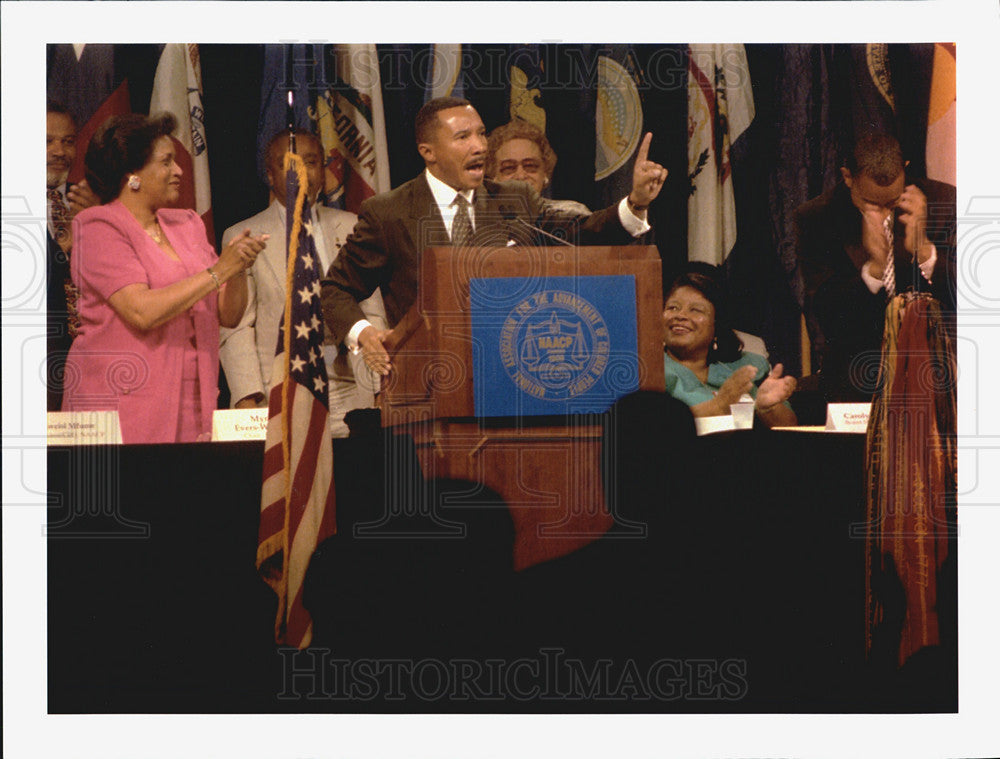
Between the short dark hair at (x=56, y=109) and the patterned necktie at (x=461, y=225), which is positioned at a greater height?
the short dark hair at (x=56, y=109)

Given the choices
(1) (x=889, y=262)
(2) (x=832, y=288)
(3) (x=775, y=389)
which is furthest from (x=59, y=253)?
(1) (x=889, y=262)

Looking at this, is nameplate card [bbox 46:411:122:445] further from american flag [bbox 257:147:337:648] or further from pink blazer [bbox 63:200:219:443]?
american flag [bbox 257:147:337:648]

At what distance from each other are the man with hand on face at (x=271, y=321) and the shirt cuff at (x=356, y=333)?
32 mm

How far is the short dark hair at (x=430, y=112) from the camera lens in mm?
4230

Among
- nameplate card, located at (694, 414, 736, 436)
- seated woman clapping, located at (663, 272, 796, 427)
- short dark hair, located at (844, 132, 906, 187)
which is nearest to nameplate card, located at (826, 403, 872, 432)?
seated woman clapping, located at (663, 272, 796, 427)

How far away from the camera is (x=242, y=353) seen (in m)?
4.25

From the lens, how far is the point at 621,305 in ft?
13.9

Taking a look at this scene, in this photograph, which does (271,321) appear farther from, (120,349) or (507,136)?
(507,136)

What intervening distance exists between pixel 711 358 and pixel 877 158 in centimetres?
110

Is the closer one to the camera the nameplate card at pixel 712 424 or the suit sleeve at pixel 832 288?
the nameplate card at pixel 712 424

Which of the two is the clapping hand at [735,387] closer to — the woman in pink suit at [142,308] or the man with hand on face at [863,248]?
the man with hand on face at [863,248]

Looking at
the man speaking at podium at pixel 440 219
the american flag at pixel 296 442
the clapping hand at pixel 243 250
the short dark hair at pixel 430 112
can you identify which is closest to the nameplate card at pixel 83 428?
the american flag at pixel 296 442

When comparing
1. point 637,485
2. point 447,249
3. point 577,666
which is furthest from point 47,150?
point 577,666

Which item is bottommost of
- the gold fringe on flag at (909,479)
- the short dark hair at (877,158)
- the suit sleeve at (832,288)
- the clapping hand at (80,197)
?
the gold fringe on flag at (909,479)
